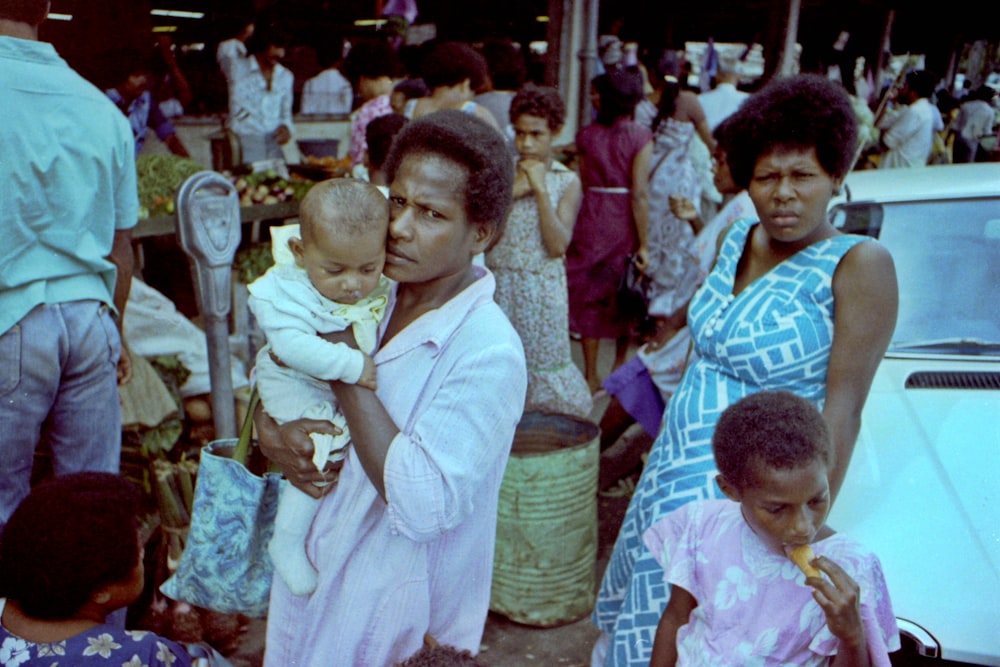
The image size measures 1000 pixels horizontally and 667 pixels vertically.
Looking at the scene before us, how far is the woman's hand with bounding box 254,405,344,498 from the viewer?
1.79 m

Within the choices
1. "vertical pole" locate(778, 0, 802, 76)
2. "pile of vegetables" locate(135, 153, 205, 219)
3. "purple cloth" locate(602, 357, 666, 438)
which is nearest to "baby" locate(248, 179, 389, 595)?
"purple cloth" locate(602, 357, 666, 438)

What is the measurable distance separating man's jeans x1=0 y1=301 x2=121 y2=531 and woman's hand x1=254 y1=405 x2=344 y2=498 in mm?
1228

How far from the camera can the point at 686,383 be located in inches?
103

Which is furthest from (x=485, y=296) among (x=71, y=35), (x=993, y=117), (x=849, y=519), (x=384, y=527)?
(x=993, y=117)

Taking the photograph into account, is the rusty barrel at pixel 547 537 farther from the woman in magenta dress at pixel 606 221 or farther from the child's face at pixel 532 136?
the woman in magenta dress at pixel 606 221

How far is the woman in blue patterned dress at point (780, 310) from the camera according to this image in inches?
89.3

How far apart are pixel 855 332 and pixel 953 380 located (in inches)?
48.2

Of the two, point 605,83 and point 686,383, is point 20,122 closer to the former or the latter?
point 686,383

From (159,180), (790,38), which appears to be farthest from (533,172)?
(790,38)

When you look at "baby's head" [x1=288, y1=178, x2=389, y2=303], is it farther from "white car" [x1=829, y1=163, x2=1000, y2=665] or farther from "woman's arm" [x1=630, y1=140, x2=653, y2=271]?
"woman's arm" [x1=630, y1=140, x2=653, y2=271]

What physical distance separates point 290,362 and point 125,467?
109 inches

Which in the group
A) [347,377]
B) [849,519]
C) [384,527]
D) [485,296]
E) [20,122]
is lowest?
[849,519]

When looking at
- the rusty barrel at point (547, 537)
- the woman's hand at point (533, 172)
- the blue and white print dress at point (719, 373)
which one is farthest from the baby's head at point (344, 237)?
the woman's hand at point (533, 172)

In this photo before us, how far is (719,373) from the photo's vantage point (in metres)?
2.52
